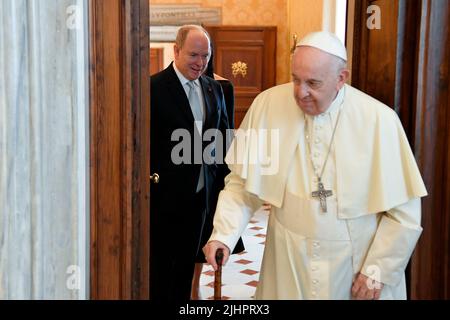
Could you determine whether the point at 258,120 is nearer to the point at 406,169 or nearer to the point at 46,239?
the point at 406,169

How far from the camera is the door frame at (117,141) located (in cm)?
237

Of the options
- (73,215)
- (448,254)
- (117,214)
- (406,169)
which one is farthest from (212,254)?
(448,254)

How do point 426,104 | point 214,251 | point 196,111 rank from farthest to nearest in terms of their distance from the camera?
point 196,111 → point 426,104 → point 214,251

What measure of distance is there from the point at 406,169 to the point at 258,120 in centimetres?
62

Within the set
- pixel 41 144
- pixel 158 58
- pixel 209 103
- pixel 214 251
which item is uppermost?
pixel 158 58

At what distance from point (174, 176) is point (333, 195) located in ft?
4.91

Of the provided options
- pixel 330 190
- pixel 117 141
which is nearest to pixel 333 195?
pixel 330 190

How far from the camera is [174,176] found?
371cm

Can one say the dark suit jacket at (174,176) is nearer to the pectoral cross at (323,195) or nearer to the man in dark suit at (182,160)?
the man in dark suit at (182,160)

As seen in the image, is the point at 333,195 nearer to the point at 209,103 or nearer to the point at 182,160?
the point at 182,160

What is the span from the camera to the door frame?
237 centimetres

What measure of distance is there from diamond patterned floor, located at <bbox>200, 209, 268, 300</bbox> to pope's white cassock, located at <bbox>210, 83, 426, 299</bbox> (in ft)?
7.65

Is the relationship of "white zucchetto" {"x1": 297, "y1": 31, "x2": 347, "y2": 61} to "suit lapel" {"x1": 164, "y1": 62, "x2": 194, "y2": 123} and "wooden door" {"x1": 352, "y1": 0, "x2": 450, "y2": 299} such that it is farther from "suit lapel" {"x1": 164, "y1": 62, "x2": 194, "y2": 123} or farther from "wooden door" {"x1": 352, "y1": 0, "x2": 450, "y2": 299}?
"suit lapel" {"x1": 164, "y1": 62, "x2": 194, "y2": 123}

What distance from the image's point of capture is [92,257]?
97.4 inches
